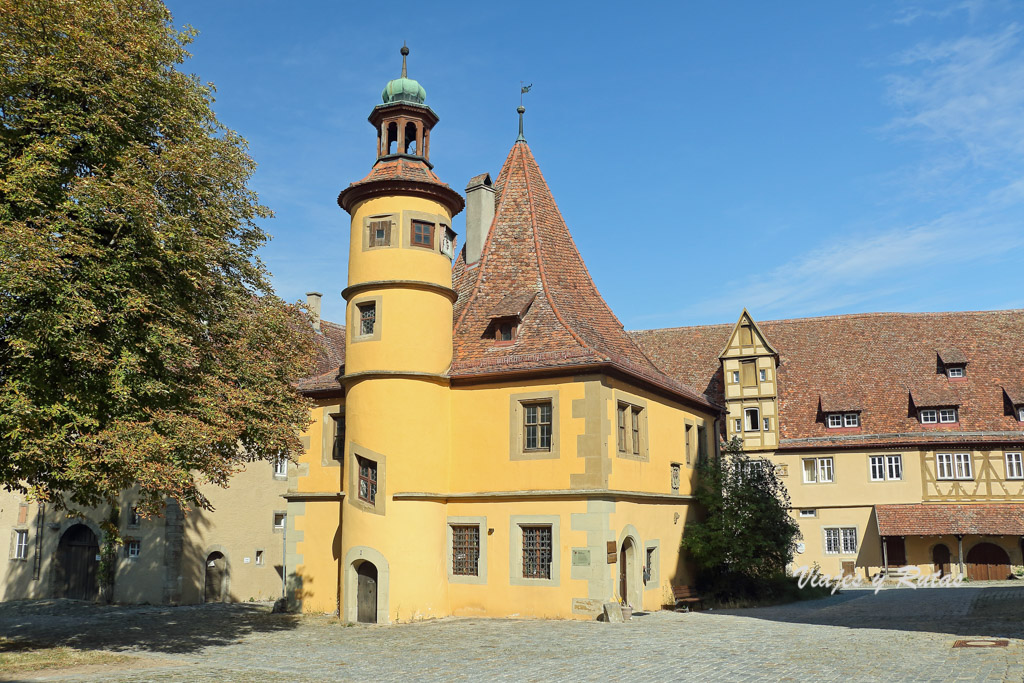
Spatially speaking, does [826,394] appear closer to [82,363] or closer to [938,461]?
[938,461]

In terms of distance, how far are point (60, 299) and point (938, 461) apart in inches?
1334

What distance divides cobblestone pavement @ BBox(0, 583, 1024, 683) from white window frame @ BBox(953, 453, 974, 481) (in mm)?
13154

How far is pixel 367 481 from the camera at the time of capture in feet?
69.6

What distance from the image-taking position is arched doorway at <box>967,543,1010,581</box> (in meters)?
35.1

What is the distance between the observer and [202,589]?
97.4 ft

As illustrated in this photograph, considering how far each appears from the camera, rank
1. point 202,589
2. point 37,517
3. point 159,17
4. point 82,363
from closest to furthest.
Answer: point 82,363 → point 159,17 → point 202,589 → point 37,517

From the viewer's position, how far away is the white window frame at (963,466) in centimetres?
3612

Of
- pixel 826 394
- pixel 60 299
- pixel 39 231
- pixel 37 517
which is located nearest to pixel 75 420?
pixel 60 299

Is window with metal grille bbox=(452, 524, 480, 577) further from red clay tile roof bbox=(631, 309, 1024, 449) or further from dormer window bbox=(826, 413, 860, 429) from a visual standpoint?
dormer window bbox=(826, 413, 860, 429)

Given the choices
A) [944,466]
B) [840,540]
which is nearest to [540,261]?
[840,540]

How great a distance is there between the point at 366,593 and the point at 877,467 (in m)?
25.1

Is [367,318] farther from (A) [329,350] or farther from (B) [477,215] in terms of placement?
Answer: (A) [329,350]

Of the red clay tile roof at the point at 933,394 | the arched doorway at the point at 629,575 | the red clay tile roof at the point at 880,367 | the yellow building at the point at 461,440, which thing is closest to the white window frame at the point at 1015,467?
the red clay tile roof at the point at 880,367

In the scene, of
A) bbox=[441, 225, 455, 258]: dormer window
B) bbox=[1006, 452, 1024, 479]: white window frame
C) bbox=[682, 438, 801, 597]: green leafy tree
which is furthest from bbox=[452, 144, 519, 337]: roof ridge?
bbox=[1006, 452, 1024, 479]: white window frame
